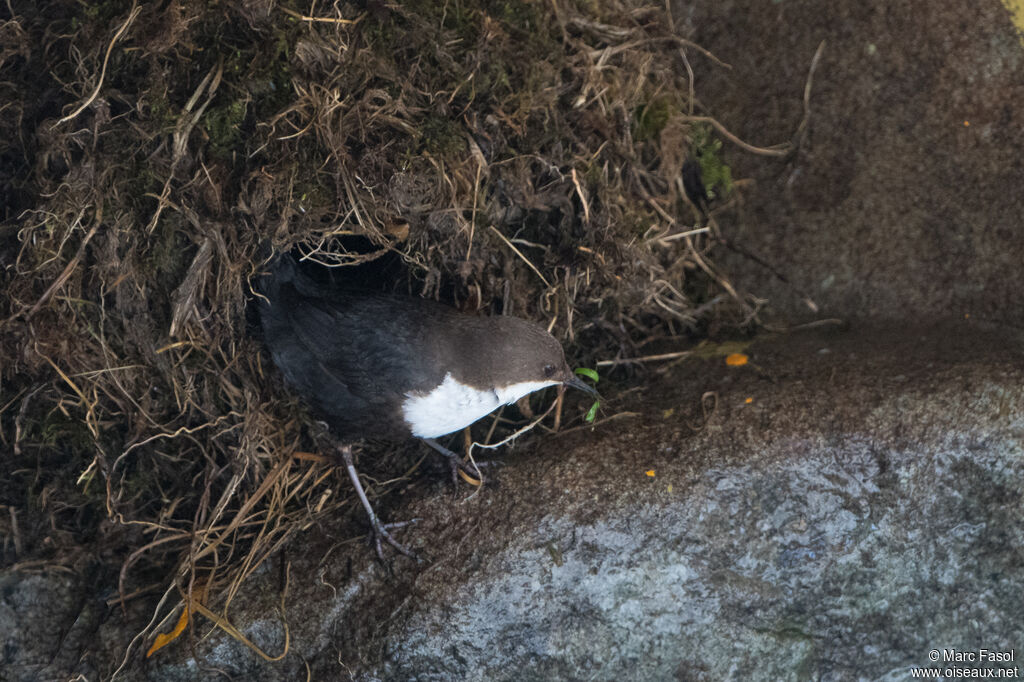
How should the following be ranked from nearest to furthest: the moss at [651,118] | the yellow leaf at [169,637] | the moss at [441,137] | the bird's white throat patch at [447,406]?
the yellow leaf at [169,637] < the bird's white throat patch at [447,406] < the moss at [441,137] < the moss at [651,118]

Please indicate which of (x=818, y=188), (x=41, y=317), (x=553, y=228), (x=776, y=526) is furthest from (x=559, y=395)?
(x=41, y=317)

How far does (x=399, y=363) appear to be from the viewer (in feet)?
10.2

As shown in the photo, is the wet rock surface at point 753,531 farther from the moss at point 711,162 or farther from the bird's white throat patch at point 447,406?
the moss at point 711,162

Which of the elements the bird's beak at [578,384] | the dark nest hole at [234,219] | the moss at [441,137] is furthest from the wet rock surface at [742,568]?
the moss at [441,137]

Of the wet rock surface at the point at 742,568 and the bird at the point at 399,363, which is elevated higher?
the bird at the point at 399,363

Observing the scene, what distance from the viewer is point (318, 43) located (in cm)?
307

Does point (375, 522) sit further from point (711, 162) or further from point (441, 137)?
point (711, 162)

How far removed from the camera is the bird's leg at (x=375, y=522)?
302 centimetres

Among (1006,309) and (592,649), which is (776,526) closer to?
(592,649)

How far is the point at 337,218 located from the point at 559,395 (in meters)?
1.18

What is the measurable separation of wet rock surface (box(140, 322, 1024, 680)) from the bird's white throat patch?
15.7 inches

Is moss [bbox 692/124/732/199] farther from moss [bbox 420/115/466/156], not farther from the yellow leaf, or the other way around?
the yellow leaf

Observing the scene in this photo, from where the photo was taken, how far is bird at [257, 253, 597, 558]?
3.10 meters

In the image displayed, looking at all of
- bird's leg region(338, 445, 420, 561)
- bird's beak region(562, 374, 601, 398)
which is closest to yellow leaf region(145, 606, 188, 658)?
bird's leg region(338, 445, 420, 561)
